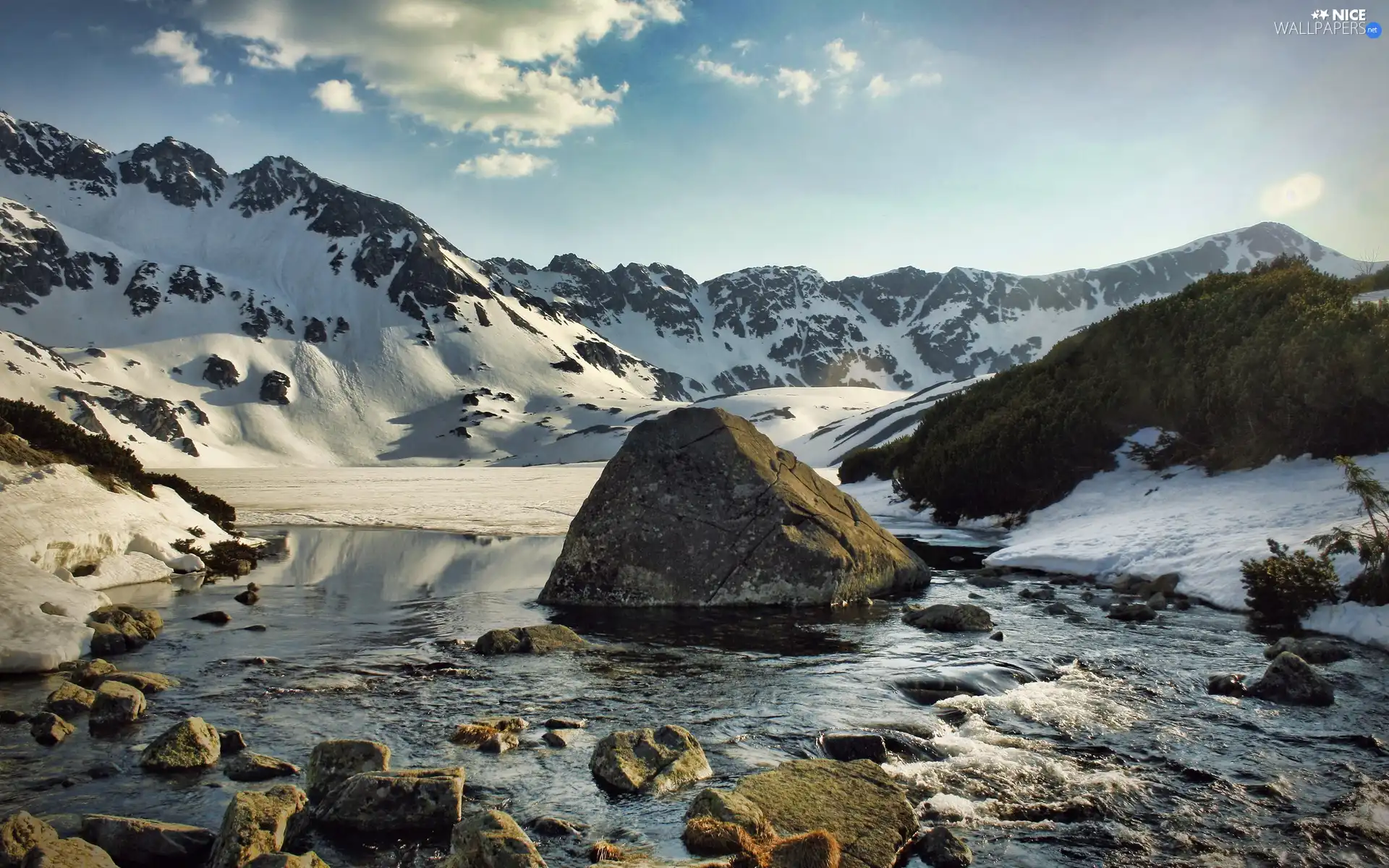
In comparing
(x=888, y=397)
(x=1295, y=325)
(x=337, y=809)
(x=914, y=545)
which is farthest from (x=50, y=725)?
(x=888, y=397)

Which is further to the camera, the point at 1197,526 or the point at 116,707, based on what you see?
the point at 1197,526

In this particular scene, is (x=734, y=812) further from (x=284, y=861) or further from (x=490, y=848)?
(x=284, y=861)

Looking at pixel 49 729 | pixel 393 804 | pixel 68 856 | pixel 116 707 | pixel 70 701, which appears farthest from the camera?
pixel 70 701

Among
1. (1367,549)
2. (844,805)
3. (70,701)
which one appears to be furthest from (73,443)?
(1367,549)

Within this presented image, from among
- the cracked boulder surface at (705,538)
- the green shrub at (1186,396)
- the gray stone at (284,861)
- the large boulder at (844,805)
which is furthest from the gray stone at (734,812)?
the green shrub at (1186,396)

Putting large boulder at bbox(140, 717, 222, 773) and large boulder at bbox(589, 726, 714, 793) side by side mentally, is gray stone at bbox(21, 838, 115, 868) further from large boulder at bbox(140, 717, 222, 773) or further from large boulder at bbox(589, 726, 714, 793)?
large boulder at bbox(589, 726, 714, 793)

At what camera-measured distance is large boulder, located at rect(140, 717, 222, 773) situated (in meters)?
6.65

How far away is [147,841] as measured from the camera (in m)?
5.15

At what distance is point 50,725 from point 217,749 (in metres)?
1.74

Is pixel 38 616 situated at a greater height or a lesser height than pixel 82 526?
lesser

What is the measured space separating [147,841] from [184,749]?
5.97 feet

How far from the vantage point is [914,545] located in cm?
2417

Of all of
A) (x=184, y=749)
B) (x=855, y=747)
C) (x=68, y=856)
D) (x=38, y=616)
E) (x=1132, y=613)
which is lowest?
(x=1132, y=613)

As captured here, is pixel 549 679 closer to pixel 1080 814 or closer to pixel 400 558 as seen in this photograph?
pixel 1080 814
